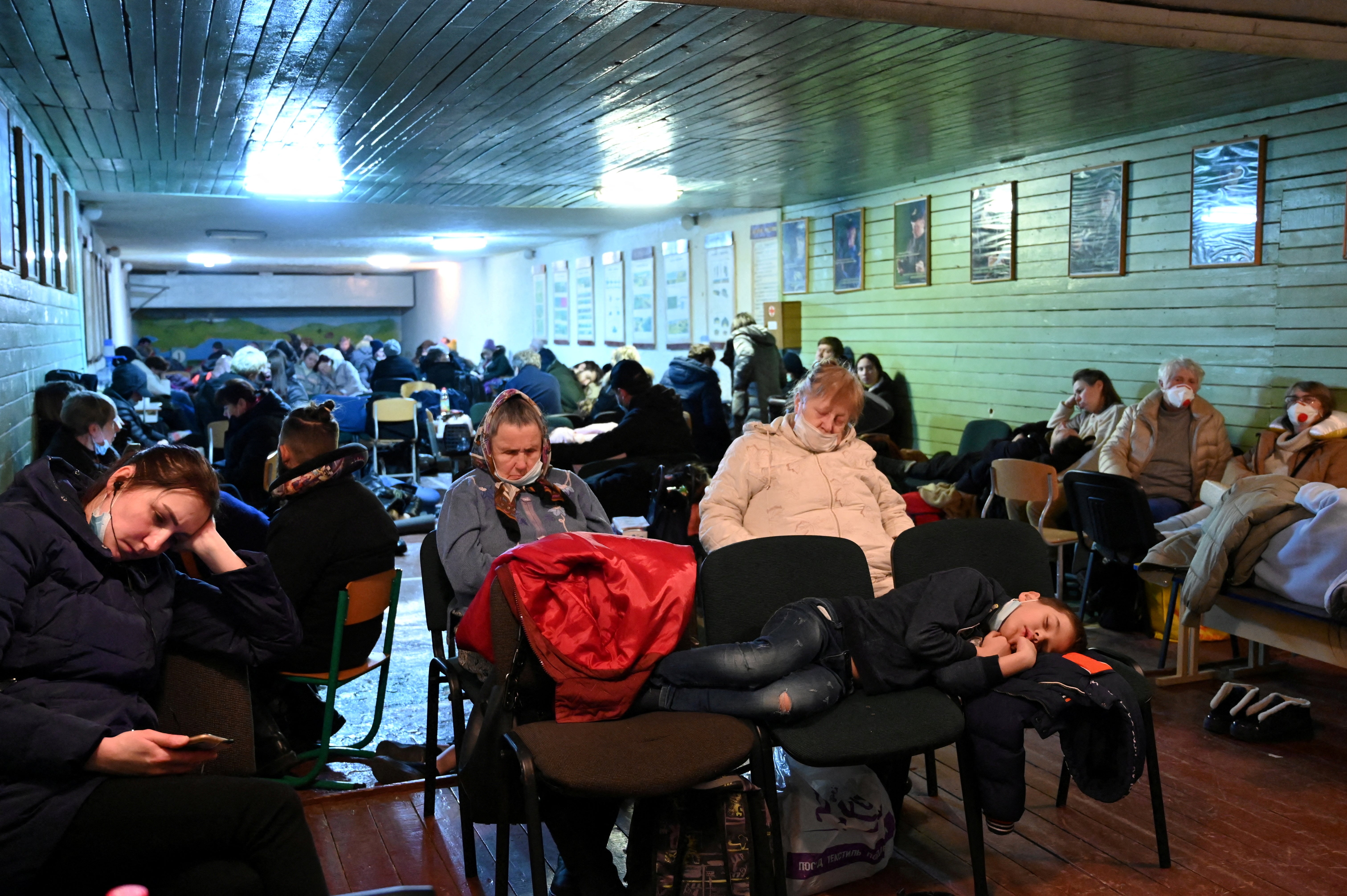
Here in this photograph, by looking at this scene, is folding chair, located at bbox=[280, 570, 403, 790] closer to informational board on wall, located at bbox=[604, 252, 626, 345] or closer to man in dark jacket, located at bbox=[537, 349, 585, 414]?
man in dark jacket, located at bbox=[537, 349, 585, 414]

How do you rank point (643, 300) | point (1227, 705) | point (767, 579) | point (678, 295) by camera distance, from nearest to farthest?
point (767, 579)
point (1227, 705)
point (678, 295)
point (643, 300)

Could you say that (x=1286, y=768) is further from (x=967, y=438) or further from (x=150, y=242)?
(x=150, y=242)

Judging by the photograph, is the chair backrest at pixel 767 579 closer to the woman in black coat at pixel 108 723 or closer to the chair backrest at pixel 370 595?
the chair backrest at pixel 370 595

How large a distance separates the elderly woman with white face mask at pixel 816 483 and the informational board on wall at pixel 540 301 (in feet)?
47.4

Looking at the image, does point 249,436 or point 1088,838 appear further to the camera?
point 249,436

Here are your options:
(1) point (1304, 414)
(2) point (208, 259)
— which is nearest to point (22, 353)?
(1) point (1304, 414)

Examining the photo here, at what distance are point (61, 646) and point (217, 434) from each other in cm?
760

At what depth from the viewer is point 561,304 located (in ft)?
57.2

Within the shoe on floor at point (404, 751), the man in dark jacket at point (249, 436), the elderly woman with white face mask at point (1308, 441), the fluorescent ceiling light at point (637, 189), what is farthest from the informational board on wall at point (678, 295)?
the shoe on floor at point (404, 751)

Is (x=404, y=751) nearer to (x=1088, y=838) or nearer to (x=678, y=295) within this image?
(x=1088, y=838)

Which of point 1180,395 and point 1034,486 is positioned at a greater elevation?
point 1180,395

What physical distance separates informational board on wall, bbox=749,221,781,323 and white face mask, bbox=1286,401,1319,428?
613 centimetres

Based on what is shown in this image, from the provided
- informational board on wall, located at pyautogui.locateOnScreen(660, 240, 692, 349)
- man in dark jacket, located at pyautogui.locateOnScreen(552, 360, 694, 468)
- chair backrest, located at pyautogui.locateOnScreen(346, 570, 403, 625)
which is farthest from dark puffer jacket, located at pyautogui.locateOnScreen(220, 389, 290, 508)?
informational board on wall, located at pyautogui.locateOnScreen(660, 240, 692, 349)

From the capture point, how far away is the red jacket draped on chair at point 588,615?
2611 millimetres
